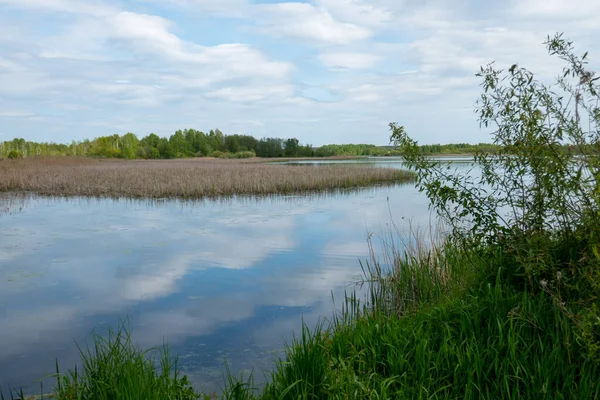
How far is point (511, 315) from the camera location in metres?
4.05

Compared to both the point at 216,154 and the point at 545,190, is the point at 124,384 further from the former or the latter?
the point at 216,154

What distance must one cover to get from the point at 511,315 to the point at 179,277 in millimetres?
6441

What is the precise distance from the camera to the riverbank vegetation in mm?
3490

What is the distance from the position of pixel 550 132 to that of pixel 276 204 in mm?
14881

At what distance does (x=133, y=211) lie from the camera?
16859 millimetres

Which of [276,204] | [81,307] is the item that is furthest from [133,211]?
[81,307]

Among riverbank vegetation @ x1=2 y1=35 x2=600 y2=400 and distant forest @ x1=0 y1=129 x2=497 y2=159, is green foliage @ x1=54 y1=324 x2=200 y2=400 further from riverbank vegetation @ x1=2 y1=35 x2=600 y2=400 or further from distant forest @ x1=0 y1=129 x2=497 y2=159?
distant forest @ x1=0 y1=129 x2=497 y2=159

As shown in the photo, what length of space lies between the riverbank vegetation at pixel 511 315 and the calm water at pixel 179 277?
1459mm

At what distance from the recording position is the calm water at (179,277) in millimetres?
5836

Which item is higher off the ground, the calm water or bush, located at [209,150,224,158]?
bush, located at [209,150,224,158]

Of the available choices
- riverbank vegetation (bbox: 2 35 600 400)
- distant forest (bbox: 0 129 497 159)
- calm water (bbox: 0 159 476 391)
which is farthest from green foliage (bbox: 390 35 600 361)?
distant forest (bbox: 0 129 497 159)

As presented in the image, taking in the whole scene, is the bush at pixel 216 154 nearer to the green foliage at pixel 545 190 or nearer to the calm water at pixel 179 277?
the calm water at pixel 179 277

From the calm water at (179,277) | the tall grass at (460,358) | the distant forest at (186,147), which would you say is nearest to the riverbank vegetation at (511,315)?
the tall grass at (460,358)

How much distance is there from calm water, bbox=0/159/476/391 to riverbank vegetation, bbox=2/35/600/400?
1.46 meters
